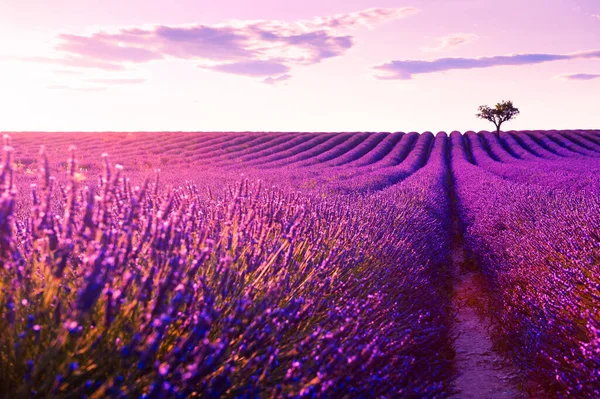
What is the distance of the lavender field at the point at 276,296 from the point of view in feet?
5.64

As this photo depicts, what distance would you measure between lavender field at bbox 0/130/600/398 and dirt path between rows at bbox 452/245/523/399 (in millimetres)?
20

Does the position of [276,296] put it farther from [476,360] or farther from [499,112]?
[499,112]

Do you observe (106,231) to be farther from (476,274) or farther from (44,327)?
(476,274)

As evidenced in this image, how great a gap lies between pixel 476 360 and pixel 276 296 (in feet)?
8.69

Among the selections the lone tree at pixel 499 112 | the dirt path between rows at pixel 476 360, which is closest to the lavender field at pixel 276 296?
the dirt path between rows at pixel 476 360

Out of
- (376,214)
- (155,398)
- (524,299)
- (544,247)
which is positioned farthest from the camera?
(376,214)

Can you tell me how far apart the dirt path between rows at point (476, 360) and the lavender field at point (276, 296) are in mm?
20

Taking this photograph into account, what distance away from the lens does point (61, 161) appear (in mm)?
14562

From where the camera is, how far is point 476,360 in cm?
435

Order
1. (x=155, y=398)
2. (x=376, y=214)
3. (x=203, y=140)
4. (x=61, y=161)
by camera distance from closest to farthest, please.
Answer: (x=155, y=398) → (x=376, y=214) → (x=61, y=161) → (x=203, y=140)

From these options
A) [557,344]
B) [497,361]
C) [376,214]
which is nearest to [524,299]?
[497,361]

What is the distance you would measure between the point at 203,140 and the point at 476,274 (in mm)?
23990

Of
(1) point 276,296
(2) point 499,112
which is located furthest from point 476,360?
(2) point 499,112

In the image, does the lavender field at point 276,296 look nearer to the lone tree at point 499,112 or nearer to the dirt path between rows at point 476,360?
the dirt path between rows at point 476,360
